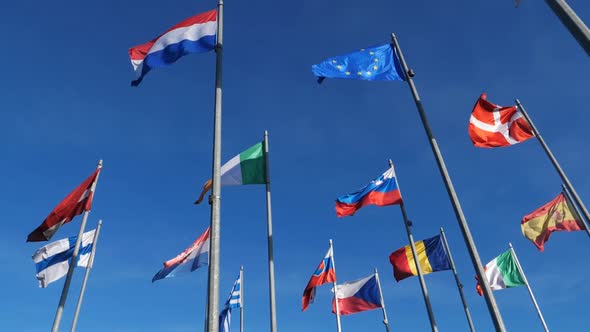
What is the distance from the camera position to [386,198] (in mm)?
16812

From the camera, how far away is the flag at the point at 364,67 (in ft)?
44.5

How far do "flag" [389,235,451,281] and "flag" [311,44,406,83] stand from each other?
1153 cm

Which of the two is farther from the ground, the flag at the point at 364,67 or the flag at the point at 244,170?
the flag at the point at 364,67

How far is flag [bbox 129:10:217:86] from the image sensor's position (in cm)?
1109

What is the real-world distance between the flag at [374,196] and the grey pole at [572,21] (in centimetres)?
1027

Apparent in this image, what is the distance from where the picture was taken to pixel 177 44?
Result: 11297mm

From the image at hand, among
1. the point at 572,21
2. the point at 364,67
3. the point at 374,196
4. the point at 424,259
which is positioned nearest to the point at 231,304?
the point at 424,259

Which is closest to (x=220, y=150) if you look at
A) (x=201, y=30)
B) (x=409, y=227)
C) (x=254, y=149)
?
(x=201, y=30)

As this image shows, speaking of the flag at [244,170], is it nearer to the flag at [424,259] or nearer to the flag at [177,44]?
the flag at [177,44]

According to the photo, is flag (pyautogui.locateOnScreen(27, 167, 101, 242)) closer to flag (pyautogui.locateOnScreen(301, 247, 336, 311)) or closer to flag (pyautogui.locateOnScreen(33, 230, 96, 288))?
flag (pyautogui.locateOnScreen(33, 230, 96, 288))

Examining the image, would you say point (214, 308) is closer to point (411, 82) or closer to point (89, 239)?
point (411, 82)

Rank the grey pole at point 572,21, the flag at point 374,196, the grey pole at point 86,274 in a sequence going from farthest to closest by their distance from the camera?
the grey pole at point 86,274
the flag at point 374,196
the grey pole at point 572,21

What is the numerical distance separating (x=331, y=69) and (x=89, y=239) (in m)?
14.7

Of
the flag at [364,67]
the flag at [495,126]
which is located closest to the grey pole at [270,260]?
the flag at [364,67]
